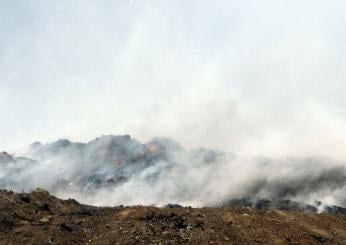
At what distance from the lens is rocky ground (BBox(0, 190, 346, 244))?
29.0 m

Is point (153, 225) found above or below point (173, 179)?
below

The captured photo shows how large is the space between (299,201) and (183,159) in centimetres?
4777

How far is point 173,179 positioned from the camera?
126 m

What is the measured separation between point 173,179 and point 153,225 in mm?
95138

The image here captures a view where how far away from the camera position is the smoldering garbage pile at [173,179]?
11319 cm

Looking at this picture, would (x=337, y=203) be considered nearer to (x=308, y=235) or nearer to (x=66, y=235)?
(x=308, y=235)

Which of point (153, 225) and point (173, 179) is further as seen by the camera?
point (173, 179)

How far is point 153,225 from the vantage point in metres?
31.5

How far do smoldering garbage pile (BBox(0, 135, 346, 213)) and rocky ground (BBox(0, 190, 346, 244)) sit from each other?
7180cm

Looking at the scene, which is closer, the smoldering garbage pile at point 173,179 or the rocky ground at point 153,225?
the rocky ground at point 153,225

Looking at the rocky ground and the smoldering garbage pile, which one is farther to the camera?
the smoldering garbage pile

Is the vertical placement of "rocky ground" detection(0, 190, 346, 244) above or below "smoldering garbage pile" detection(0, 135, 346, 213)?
below

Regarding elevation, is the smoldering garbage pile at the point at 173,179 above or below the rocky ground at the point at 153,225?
above

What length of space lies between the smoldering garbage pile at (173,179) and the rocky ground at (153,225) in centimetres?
7180
